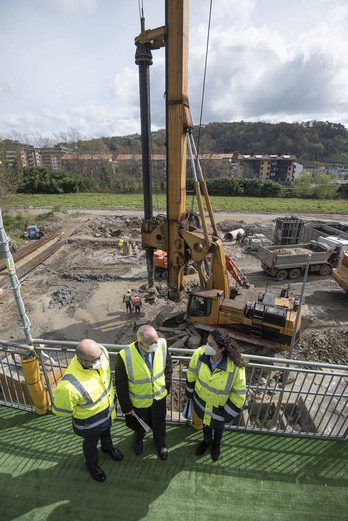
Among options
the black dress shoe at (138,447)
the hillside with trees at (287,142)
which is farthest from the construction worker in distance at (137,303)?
the hillside with trees at (287,142)

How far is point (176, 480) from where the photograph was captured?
2871mm

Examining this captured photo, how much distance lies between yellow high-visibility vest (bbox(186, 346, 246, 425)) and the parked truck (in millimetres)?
10942

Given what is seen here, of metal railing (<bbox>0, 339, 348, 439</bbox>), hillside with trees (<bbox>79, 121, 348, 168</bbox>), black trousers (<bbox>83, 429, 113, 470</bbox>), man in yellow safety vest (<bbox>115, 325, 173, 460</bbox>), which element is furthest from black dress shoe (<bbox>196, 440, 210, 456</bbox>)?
hillside with trees (<bbox>79, 121, 348, 168</bbox>)

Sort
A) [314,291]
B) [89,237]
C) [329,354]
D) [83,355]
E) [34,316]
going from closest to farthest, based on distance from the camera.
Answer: [83,355], [329,354], [34,316], [314,291], [89,237]

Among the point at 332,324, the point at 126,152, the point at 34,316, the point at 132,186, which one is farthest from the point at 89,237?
the point at 126,152

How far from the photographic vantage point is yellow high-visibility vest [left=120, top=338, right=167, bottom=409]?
2.63 metres

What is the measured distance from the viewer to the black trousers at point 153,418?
285 centimetres

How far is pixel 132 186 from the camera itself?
144 feet

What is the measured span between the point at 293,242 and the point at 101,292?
11.9m

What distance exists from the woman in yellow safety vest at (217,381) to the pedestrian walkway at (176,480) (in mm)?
569

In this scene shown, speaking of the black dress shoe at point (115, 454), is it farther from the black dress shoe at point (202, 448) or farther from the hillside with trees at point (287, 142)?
the hillside with trees at point (287, 142)

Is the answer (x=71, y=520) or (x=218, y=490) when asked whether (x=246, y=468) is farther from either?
(x=71, y=520)

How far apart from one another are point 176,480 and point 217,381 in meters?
1.27

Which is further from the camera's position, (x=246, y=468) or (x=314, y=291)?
(x=314, y=291)
